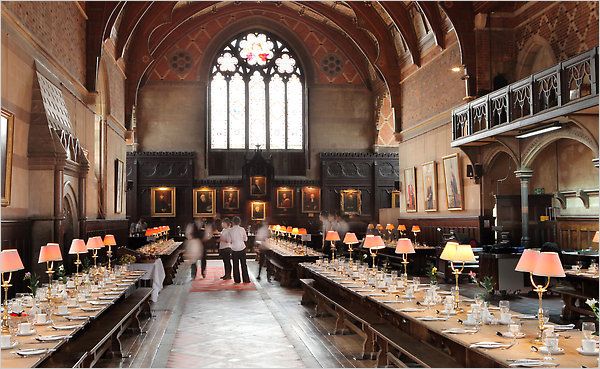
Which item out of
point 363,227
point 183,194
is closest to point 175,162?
point 183,194

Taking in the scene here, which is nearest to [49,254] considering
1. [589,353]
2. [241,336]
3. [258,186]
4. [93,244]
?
[93,244]

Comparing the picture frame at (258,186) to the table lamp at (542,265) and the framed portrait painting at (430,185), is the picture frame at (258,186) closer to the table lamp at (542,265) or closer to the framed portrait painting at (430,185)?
the framed portrait painting at (430,185)

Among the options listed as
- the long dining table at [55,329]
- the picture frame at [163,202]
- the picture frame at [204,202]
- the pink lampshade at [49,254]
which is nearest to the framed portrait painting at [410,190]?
the picture frame at [204,202]

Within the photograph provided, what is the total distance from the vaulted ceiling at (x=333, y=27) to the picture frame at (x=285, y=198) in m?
6.72

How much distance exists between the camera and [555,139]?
1452cm

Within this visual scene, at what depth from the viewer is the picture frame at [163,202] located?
29828mm

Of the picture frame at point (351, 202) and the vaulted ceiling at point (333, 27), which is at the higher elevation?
the vaulted ceiling at point (333, 27)

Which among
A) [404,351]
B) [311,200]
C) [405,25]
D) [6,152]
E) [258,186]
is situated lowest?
[404,351]

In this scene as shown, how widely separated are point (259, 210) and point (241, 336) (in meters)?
20.6

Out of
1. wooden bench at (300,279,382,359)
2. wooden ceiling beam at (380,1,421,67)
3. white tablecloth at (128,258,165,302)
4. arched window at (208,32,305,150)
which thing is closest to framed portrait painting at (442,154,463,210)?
wooden ceiling beam at (380,1,421,67)

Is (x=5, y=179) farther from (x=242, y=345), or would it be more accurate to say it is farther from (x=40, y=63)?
(x=242, y=345)

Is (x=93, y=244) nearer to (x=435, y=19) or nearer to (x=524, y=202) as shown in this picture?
(x=524, y=202)

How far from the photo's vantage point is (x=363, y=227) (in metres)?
30.9

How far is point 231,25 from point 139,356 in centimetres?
2426
